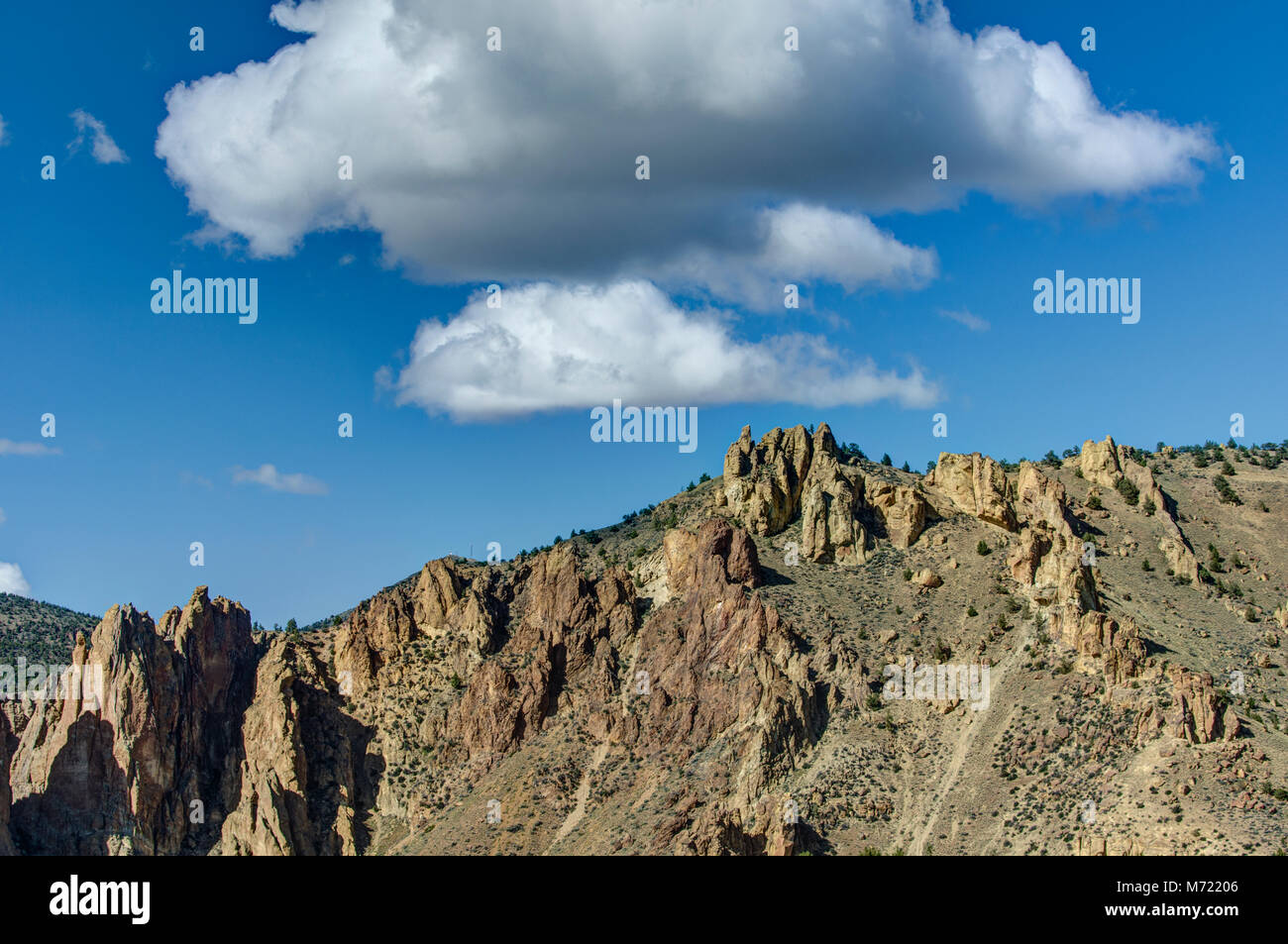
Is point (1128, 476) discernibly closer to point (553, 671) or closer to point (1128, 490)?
point (1128, 490)

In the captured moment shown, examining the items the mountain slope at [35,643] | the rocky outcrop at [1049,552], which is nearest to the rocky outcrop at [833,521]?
the rocky outcrop at [1049,552]

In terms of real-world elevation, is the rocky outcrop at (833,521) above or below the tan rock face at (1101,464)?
below

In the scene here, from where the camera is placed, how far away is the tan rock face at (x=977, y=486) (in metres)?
156

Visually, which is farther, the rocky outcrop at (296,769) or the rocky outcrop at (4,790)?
the rocky outcrop at (296,769)

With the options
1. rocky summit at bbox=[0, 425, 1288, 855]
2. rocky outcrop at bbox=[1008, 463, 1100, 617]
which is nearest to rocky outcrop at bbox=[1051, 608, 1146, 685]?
rocky summit at bbox=[0, 425, 1288, 855]

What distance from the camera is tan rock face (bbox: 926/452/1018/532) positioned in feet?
512

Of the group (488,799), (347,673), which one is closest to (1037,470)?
(488,799)

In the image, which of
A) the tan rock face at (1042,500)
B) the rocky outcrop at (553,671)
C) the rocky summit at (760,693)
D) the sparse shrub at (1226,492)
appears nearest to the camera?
the rocky summit at (760,693)

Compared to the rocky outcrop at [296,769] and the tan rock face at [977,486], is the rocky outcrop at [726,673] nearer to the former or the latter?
the tan rock face at [977,486]

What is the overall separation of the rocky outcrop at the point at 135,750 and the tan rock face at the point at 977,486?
88263 millimetres

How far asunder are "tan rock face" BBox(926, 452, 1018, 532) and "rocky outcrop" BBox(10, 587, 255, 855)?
88.3 metres

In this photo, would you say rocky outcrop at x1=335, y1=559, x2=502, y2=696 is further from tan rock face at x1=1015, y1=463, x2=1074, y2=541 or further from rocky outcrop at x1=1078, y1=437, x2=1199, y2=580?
rocky outcrop at x1=1078, y1=437, x2=1199, y2=580
